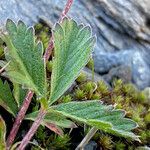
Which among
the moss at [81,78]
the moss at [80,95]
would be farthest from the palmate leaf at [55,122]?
the moss at [81,78]

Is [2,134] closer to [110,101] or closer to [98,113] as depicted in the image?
[98,113]

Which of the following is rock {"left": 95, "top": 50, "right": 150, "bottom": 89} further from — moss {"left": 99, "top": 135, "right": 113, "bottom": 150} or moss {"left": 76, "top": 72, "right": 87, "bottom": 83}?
moss {"left": 99, "top": 135, "right": 113, "bottom": 150}

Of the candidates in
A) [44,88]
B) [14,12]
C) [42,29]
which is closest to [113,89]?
[42,29]

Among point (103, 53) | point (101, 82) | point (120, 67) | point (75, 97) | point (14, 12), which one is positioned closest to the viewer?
point (75, 97)

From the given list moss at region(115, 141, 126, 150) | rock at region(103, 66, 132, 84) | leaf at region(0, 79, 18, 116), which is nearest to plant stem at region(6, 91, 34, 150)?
leaf at region(0, 79, 18, 116)

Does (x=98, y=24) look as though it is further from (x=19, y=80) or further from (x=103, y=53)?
(x=19, y=80)

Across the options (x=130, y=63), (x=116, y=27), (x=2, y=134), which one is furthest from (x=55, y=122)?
(x=116, y=27)

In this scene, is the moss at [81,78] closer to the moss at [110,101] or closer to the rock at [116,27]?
the moss at [110,101]
